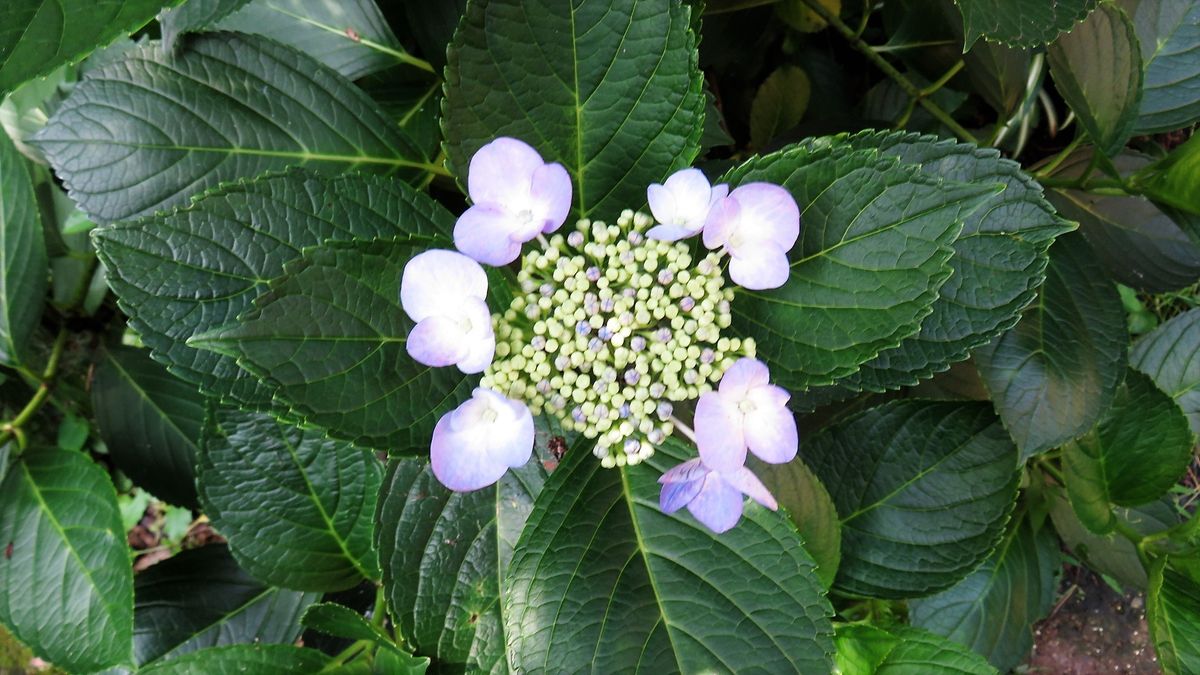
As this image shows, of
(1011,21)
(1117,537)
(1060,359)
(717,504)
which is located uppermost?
(1011,21)

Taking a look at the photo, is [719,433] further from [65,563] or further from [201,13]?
[65,563]

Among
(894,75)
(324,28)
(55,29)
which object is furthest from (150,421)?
(894,75)

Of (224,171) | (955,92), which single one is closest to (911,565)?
(955,92)

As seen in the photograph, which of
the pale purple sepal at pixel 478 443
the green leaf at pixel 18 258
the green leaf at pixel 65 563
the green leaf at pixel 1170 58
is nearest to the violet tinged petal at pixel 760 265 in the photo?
the pale purple sepal at pixel 478 443

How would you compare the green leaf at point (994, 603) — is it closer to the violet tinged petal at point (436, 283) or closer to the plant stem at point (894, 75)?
the plant stem at point (894, 75)

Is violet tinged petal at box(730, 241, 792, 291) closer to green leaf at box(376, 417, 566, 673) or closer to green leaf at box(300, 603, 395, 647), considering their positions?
A: green leaf at box(376, 417, 566, 673)
